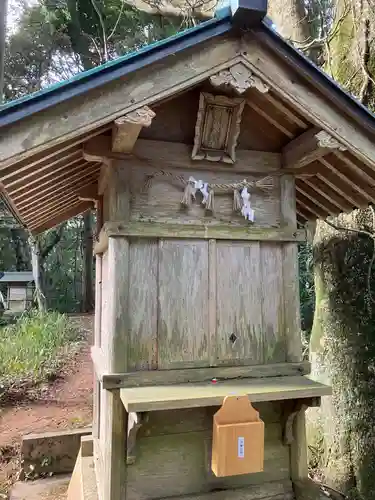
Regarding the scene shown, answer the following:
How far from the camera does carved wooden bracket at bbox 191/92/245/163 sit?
8.46ft

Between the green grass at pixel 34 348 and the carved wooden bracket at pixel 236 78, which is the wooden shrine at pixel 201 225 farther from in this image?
the green grass at pixel 34 348

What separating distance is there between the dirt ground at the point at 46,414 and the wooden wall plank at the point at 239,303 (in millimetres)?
3688

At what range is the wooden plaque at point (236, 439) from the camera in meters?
2.21

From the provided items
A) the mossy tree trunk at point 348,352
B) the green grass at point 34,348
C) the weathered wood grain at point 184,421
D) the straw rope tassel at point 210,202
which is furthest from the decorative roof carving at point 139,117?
the green grass at point 34,348

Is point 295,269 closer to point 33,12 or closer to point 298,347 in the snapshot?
point 298,347

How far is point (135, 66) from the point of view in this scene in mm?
2180

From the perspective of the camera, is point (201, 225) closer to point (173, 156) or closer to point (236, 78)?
point (173, 156)

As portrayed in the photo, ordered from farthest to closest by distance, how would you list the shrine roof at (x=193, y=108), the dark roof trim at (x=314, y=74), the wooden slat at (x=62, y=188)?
the wooden slat at (x=62, y=188) → the dark roof trim at (x=314, y=74) → the shrine roof at (x=193, y=108)

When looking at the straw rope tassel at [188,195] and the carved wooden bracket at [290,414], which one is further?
the straw rope tassel at [188,195]

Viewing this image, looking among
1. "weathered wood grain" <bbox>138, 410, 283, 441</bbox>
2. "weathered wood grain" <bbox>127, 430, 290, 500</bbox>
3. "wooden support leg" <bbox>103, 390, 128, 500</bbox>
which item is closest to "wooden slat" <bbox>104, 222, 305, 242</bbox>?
"wooden support leg" <bbox>103, 390, 128, 500</bbox>

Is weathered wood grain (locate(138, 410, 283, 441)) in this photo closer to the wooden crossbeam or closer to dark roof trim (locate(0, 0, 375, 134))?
the wooden crossbeam

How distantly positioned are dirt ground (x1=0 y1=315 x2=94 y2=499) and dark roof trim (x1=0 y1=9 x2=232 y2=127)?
4460 millimetres

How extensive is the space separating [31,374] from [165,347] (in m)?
6.45

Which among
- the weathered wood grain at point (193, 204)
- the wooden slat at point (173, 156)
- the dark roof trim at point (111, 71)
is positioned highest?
the dark roof trim at point (111, 71)
